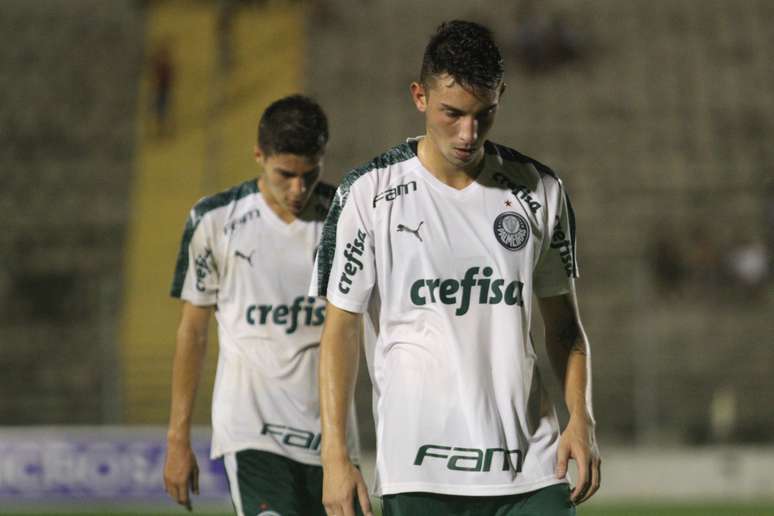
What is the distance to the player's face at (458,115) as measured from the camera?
3277 mm

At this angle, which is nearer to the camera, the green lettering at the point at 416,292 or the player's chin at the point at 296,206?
the green lettering at the point at 416,292

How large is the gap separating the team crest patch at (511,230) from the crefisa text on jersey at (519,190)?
7 cm

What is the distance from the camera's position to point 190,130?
64.9 ft

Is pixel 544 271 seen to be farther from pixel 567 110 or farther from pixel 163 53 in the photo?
pixel 163 53

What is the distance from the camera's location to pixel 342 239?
344 cm

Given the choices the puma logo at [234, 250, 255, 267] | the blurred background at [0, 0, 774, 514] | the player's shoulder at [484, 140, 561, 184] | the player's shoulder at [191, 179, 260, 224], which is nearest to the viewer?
the player's shoulder at [484, 140, 561, 184]

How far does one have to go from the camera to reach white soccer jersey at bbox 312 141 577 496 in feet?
Answer: 11.0

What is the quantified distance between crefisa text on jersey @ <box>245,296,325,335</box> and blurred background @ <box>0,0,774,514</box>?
7141mm

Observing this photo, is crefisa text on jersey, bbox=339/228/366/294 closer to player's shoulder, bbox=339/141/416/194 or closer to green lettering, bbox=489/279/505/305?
player's shoulder, bbox=339/141/416/194

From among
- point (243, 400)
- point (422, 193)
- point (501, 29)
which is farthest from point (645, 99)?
point (422, 193)

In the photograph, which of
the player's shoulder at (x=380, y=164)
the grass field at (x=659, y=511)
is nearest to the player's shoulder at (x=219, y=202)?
the player's shoulder at (x=380, y=164)

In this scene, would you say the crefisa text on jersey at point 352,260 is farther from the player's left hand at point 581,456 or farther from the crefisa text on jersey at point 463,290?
the player's left hand at point 581,456

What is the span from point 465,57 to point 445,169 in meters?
0.35

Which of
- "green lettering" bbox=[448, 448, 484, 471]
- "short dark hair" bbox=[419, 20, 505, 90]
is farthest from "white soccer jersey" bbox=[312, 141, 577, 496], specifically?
"short dark hair" bbox=[419, 20, 505, 90]
